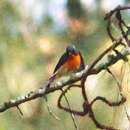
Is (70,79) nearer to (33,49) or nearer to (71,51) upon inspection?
(71,51)

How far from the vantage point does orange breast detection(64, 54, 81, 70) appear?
2.83 ft

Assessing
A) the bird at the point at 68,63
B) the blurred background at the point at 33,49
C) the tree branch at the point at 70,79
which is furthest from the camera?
the blurred background at the point at 33,49

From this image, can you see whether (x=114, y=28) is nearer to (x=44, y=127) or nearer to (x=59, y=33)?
(x=44, y=127)

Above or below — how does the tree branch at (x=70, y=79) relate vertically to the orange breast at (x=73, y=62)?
above

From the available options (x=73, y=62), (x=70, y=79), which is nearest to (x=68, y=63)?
(x=73, y=62)

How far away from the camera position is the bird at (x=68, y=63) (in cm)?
86

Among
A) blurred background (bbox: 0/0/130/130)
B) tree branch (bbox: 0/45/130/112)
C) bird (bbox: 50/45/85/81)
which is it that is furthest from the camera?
blurred background (bbox: 0/0/130/130)

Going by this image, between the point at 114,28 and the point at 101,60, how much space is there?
5 centimetres

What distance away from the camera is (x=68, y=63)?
34.9 inches

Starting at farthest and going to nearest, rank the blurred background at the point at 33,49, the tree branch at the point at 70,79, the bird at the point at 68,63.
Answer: the blurred background at the point at 33,49 → the bird at the point at 68,63 → the tree branch at the point at 70,79

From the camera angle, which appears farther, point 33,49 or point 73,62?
point 33,49

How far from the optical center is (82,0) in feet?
9.99

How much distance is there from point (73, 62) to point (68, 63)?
0.05ft

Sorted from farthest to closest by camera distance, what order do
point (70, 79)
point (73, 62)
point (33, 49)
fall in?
1. point (33, 49)
2. point (73, 62)
3. point (70, 79)
